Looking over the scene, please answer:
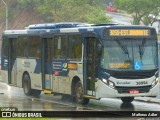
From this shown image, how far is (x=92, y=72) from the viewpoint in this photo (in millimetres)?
19422

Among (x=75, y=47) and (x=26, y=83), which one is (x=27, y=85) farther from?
(x=75, y=47)

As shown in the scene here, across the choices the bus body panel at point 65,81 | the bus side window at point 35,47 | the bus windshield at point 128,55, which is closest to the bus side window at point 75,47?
the bus body panel at point 65,81

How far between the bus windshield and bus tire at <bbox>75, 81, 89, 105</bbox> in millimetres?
1766

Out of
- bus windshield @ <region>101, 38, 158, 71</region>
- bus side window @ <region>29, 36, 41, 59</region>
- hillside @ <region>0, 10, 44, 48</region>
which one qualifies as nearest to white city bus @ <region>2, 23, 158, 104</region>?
bus windshield @ <region>101, 38, 158, 71</region>

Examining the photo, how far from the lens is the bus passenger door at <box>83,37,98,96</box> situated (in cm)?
1925

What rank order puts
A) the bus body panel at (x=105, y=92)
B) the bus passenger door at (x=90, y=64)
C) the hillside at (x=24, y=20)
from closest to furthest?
the bus body panel at (x=105, y=92) < the bus passenger door at (x=90, y=64) < the hillside at (x=24, y=20)

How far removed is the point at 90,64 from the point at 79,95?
152 cm

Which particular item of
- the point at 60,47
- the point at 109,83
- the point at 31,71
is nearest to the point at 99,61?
the point at 109,83

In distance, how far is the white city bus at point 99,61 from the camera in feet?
61.7

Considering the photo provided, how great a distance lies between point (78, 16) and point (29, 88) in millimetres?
45557

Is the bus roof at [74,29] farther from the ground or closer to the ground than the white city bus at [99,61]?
farther from the ground

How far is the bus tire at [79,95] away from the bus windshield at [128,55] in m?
1.77

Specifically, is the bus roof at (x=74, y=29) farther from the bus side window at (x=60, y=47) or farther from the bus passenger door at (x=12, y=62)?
the bus passenger door at (x=12, y=62)

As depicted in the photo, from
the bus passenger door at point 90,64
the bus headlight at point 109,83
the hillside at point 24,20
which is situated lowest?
the bus headlight at point 109,83
